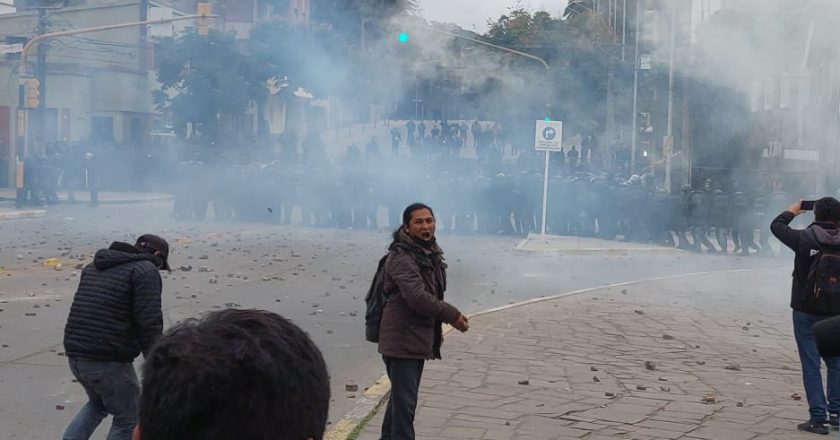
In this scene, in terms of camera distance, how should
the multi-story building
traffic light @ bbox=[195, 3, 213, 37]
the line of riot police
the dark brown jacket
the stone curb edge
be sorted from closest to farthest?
the dark brown jacket < the line of riot police < traffic light @ bbox=[195, 3, 213, 37] < the stone curb edge < the multi-story building

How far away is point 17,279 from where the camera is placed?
1443cm

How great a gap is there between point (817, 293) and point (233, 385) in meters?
6.08

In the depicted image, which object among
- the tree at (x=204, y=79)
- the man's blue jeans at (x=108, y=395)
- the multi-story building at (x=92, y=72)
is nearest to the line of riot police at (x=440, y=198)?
the tree at (x=204, y=79)

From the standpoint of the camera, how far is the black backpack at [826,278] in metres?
7.04

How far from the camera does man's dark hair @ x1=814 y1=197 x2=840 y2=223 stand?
7.22m

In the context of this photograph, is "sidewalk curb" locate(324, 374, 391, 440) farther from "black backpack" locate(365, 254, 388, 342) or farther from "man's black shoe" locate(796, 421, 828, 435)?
"man's black shoe" locate(796, 421, 828, 435)

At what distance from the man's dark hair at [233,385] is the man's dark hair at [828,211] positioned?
607cm

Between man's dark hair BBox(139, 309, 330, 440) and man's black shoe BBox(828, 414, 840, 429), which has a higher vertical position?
man's dark hair BBox(139, 309, 330, 440)

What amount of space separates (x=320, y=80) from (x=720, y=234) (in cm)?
1630

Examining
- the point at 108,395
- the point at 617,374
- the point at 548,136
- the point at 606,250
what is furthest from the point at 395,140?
the point at 108,395

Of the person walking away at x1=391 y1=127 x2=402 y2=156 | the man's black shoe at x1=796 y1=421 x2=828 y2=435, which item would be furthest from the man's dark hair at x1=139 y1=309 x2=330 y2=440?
the person walking away at x1=391 y1=127 x2=402 y2=156

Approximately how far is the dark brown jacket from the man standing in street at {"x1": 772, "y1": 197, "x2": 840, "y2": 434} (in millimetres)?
2683

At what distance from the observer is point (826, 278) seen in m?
7.06

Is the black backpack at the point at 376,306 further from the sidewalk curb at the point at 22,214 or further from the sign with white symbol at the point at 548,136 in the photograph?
the sidewalk curb at the point at 22,214
